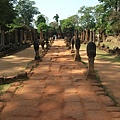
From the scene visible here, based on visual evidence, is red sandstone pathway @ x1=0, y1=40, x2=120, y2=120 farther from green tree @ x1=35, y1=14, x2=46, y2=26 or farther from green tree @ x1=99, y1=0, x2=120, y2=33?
green tree @ x1=35, y1=14, x2=46, y2=26

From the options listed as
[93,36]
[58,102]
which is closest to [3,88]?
[58,102]

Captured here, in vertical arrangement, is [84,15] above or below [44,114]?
above

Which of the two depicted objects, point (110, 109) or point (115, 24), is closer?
point (110, 109)

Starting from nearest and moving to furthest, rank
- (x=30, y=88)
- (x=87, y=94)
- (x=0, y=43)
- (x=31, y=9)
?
(x=87, y=94), (x=30, y=88), (x=0, y=43), (x=31, y=9)

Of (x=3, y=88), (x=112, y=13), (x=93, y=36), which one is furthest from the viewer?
(x=93, y=36)

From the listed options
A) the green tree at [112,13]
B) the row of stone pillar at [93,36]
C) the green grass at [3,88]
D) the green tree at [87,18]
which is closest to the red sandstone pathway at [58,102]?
the green grass at [3,88]

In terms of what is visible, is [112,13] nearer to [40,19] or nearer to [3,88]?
[3,88]

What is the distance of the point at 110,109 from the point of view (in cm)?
402

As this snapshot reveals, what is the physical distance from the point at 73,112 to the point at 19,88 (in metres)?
2.16

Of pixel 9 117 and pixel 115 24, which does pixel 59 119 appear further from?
pixel 115 24

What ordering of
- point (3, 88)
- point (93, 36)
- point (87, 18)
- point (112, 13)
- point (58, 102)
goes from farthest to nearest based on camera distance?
point (87, 18) → point (93, 36) → point (112, 13) → point (3, 88) → point (58, 102)

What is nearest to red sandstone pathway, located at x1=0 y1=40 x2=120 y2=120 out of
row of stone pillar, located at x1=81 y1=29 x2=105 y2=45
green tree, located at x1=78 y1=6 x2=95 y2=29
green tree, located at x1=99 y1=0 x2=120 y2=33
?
green tree, located at x1=99 y1=0 x2=120 y2=33

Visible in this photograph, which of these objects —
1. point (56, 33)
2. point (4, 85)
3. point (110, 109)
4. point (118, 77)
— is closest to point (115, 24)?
point (118, 77)

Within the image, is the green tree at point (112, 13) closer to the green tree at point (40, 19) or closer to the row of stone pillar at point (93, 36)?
the row of stone pillar at point (93, 36)
